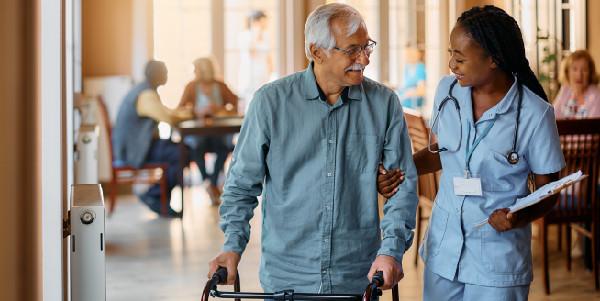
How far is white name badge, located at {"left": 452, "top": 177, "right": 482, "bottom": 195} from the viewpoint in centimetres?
212

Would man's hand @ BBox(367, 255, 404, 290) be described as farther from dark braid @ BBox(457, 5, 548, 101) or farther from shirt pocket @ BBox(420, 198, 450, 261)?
dark braid @ BBox(457, 5, 548, 101)

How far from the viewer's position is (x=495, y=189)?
2.15 metres

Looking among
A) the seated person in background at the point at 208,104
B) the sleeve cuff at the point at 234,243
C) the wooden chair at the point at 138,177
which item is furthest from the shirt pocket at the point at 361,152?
the seated person in background at the point at 208,104

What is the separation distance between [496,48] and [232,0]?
7.08 m

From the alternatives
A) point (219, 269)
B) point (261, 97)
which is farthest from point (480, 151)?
point (219, 269)

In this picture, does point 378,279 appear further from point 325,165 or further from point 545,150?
point 545,150

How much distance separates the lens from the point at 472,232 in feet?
7.09

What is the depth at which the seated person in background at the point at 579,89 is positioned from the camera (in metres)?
5.64

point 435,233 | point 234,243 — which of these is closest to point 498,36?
point 435,233

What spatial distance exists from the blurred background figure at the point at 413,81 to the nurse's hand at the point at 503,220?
22.6ft

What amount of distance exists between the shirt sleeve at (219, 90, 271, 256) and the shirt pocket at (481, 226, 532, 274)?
0.67 m

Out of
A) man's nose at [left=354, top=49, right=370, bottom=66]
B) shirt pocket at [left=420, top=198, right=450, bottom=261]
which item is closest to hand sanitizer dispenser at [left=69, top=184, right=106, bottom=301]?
man's nose at [left=354, top=49, right=370, bottom=66]

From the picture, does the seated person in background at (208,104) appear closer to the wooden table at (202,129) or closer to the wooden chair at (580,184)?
the wooden table at (202,129)

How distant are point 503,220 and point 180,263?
137 inches
